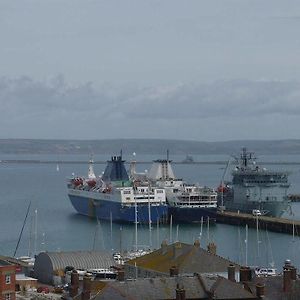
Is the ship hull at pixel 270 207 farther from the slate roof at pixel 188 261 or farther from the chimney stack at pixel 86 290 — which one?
the chimney stack at pixel 86 290

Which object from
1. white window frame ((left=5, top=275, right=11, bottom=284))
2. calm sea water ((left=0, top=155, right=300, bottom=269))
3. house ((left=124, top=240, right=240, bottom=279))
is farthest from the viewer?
calm sea water ((left=0, top=155, right=300, bottom=269))

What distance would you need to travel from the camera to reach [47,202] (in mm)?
109875

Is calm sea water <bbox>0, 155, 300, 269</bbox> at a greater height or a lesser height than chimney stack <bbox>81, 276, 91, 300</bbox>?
lesser

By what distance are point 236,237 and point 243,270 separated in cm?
4274

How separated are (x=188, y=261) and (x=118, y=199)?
167 feet

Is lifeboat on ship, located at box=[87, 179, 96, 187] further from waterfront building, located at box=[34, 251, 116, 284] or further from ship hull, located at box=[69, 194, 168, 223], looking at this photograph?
waterfront building, located at box=[34, 251, 116, 284]

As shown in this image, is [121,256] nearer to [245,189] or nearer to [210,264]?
[210,264]

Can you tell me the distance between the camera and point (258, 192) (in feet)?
283

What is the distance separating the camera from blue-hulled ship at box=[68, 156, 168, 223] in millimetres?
81625

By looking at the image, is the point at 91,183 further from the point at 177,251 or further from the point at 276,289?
the point at 276,289

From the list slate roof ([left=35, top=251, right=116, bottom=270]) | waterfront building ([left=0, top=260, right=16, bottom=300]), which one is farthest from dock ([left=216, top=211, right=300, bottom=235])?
waterfront building ([left=0, top=260, right=16, bottom=300])

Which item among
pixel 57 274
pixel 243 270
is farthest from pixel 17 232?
pixel 243 270

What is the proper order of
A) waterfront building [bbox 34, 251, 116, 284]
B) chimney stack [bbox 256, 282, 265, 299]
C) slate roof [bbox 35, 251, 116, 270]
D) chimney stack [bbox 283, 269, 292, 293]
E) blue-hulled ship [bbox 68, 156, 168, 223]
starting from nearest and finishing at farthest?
chimney stack [bbox 256, 282, 265, 299] < chimney stack [bbox 283, 269, 292, 293] < waterfront building [bbox 34, 251, 116, 284] < slate roof [bbox 35, 251, 116, 270] < blue-hulled ship [bbox 68, 156, 168, 223]

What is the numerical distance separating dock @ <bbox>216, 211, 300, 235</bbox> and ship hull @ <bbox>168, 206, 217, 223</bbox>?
114cm
